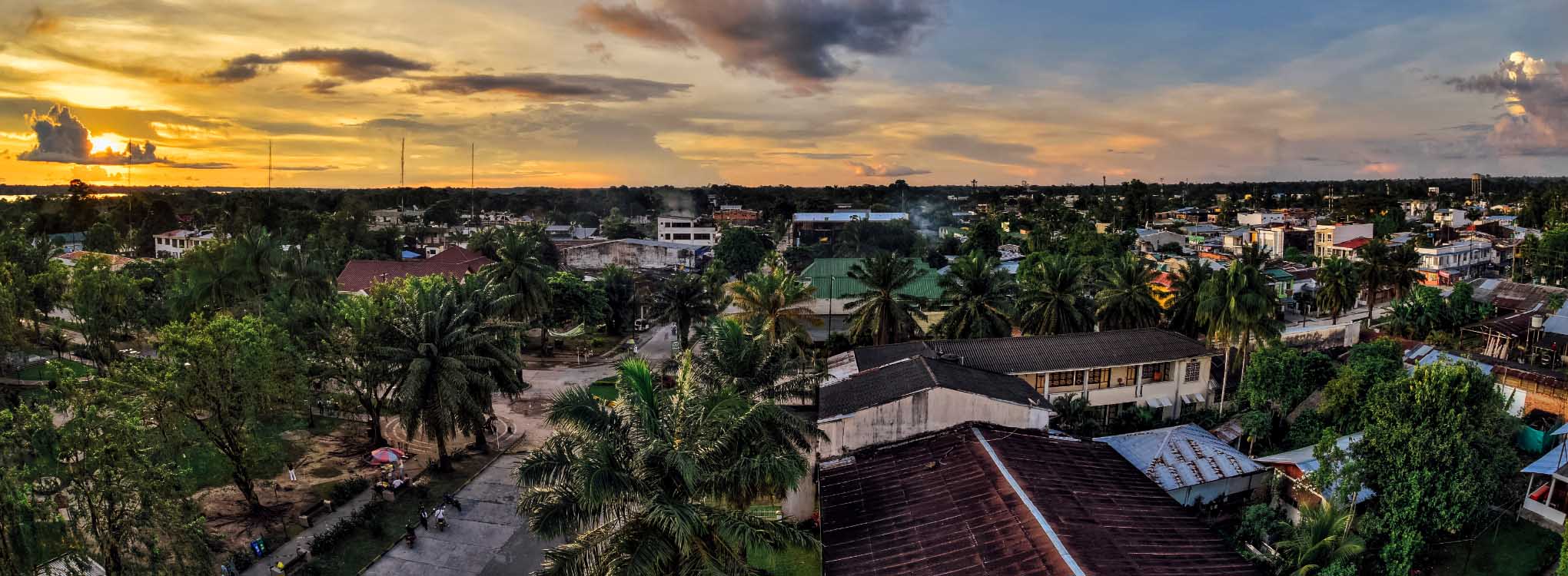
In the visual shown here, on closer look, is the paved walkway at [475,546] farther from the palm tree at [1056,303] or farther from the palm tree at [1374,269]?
the palm tree at [1374,269]

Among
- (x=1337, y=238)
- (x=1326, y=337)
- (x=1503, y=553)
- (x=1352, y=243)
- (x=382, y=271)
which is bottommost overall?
(x=1503, y=553)

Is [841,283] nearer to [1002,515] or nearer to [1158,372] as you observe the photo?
[1158,372]

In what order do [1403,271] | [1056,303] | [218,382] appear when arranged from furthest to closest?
1. [1403,271]
2. [1056,303]
3. [218,382]

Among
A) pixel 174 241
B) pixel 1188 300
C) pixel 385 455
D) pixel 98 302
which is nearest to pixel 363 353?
pixel 385 455

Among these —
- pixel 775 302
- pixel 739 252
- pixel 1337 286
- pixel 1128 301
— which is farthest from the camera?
pixel 739 252

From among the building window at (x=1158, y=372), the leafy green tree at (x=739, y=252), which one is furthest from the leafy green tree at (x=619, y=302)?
the building window at (x=1158, y=372)

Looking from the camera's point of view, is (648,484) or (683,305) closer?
(648,484)
